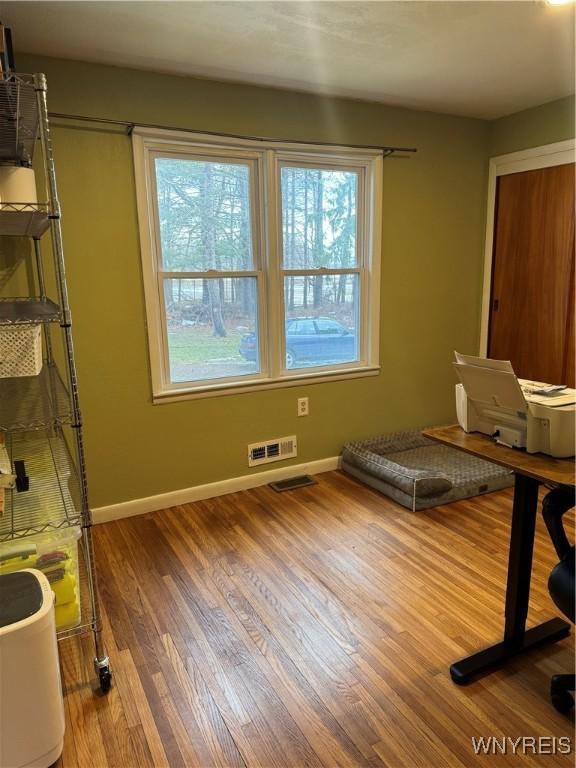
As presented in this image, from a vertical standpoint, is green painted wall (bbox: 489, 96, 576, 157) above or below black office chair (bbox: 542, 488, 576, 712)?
above

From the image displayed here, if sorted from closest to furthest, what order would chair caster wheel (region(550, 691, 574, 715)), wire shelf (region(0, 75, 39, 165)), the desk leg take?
wire shelf (region(0, 75, 39, 165)) → chair caster wheel (region(550, 691, 574, 715)) → the desk leg

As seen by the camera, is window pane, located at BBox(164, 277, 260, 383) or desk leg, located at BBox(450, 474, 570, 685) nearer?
desk leg, located at BBox(450, 474, 570, 685)

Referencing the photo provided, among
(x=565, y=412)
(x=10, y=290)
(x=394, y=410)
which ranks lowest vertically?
(x=394, y=410)

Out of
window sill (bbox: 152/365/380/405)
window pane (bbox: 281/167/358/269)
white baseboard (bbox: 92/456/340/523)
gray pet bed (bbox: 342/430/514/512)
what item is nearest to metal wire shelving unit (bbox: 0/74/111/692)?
white baseboard (bbox: 92/456/340/523)

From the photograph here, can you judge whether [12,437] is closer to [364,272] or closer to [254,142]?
[254,142]

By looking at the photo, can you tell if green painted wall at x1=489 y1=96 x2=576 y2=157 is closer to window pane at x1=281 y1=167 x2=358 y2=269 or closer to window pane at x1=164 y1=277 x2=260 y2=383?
window pane at x1=281 y1=167 x2=358 y2=269

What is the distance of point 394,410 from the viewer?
3.87 metres

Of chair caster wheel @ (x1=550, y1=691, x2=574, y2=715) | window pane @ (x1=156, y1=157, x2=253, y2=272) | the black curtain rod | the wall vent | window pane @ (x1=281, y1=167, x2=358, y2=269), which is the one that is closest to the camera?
chair caster wheel @ (x1=550, y1=691, x2=574, y2=715)

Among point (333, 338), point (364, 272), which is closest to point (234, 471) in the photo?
point (333, 338)

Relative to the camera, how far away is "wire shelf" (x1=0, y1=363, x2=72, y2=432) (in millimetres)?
1608

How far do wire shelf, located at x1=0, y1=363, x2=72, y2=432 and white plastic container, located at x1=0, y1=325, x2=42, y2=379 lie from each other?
135 millimetres

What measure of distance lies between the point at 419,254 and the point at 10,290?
2679 mm

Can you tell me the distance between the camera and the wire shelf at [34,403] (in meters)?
1.61

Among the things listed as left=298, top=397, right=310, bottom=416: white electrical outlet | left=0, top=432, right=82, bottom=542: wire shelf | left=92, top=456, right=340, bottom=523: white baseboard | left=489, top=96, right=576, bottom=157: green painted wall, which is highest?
left=489, top=96, right=576, bottom=157: green painted wall
